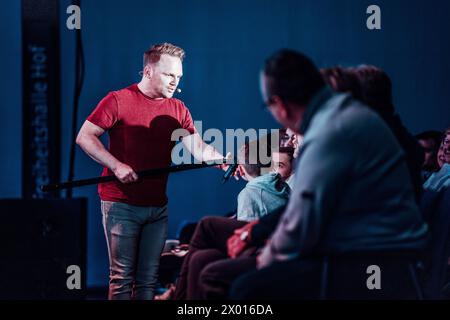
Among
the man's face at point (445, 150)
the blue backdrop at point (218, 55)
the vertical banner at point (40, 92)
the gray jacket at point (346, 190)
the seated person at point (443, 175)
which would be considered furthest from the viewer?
the blue backdrop at point (218, 55)

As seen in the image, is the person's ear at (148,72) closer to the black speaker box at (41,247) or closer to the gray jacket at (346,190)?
the black speaker box at (41,247)

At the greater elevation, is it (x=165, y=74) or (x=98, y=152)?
(x=165, y=74)

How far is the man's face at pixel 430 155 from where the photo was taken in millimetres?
3756

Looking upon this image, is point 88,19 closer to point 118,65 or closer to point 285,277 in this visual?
point 118,65

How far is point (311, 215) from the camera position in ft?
5.59

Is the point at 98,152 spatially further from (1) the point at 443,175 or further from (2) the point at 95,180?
(1) the point at 443,175

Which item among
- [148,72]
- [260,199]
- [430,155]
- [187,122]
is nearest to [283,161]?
[260,199]

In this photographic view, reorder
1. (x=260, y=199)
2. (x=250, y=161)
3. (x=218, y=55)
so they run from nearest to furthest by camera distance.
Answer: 1. (x=260, y=199)
2. (x=250, y=161)
3. (x=218, y=55)

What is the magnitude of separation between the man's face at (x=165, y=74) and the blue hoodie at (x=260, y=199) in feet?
2.43

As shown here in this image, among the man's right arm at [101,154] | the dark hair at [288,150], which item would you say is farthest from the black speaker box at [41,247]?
the dark hair at [288,150]

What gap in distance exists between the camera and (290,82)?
1.83 meters

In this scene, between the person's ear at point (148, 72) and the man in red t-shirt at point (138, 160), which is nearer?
the man in red t-shirt at point (138, 160)

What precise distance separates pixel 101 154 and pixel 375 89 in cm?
Result: 140
